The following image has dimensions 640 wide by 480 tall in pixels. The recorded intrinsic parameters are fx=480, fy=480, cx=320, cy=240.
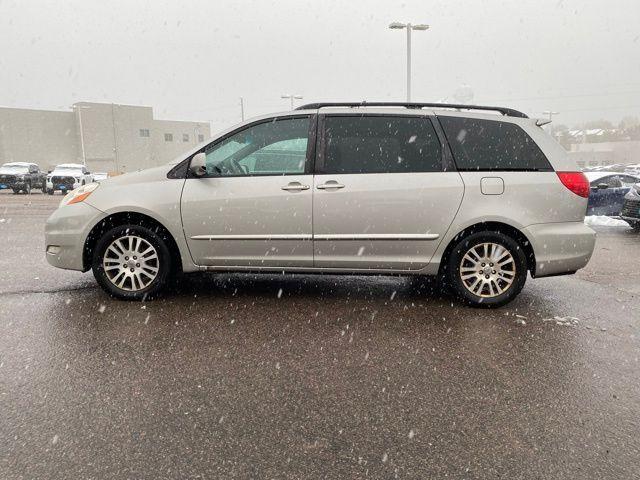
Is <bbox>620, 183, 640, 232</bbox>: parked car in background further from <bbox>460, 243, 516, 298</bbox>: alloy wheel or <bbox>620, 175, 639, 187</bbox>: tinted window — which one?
<bbox>460, 243, 516, 298</bbox>: alloy wheel

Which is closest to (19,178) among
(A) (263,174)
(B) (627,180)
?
(A) (263,174)

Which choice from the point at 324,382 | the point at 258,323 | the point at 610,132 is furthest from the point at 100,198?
the point at 610,132

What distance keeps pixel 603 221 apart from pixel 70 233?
39.2 feet

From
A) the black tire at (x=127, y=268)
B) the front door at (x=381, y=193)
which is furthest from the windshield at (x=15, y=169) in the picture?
the front door at (x=381, y=193)

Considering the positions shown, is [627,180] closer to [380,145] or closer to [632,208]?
[632,208]

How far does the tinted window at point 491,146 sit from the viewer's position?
4457 mm

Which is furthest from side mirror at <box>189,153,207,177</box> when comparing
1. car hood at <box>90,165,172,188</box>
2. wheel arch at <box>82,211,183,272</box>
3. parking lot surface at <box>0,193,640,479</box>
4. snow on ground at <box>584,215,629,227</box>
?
snow on ground at <box>584,215,629,227</box>

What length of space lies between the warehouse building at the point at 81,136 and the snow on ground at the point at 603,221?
57.2 meters

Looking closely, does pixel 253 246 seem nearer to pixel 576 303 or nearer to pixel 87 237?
pixel 87 237

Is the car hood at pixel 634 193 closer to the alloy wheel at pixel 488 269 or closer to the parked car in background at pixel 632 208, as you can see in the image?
the parked car in background at pixel 632 208

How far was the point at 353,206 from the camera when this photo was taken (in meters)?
4.39

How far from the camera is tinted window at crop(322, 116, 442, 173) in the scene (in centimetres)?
446

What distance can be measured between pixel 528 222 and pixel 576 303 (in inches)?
43.0

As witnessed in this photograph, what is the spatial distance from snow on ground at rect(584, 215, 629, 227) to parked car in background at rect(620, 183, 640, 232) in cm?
119
